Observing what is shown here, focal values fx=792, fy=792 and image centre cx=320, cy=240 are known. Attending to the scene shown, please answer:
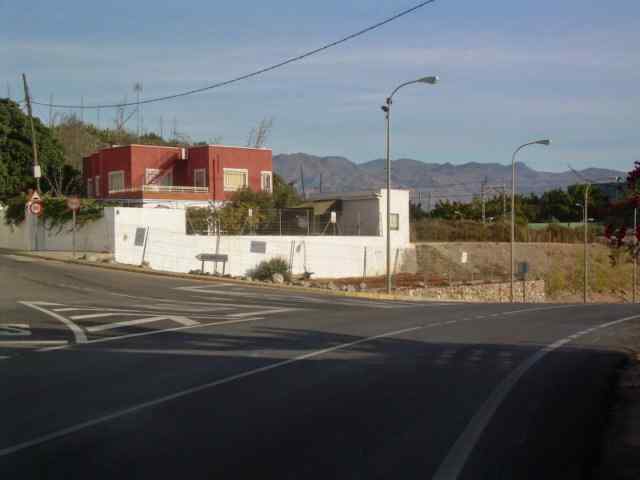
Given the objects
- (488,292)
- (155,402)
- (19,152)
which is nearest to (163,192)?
(19,152)

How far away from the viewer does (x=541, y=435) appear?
8.56m

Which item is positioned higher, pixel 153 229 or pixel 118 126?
pixel 118 126

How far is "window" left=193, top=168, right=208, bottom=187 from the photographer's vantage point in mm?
56844

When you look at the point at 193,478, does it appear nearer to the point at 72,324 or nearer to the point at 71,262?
the point at 72,324

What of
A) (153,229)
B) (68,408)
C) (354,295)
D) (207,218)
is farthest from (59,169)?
(68,408)

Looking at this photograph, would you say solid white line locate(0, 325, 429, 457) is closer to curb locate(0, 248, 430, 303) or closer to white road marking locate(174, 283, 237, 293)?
white road marking locate(174, 283, 237, 293)

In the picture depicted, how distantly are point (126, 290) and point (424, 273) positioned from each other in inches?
1236

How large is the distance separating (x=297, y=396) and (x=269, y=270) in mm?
33211

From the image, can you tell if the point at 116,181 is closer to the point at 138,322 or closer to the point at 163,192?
the point at 163,192

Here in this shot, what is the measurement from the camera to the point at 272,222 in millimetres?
48594

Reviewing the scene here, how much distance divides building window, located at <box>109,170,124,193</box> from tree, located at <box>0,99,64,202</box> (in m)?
4.26

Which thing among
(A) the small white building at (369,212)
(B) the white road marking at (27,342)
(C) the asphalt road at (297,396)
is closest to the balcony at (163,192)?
(A) the small white building at (369,212)

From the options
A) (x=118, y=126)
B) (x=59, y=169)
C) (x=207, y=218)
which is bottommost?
(x=207, y=218)

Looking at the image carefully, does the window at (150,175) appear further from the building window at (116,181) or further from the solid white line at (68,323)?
the solid white line at (68,323)
